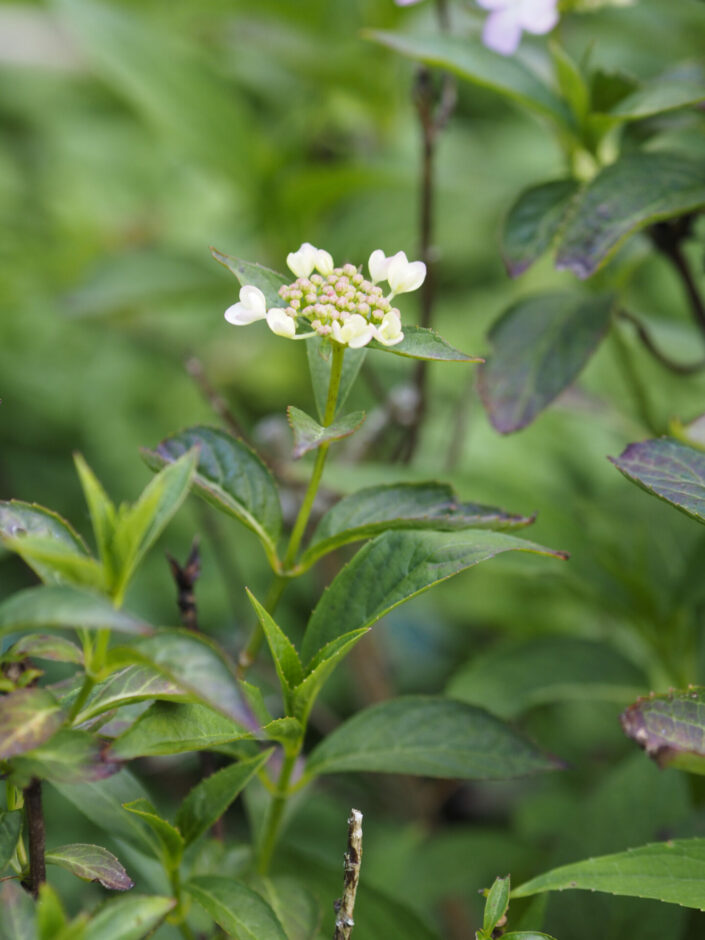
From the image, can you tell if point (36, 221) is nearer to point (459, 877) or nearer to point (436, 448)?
point (436, 448)

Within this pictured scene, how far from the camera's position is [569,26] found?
1577mm

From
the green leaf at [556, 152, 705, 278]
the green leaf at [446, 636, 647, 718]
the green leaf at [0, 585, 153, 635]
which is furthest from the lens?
the green leaf at [446, 636, 647, 718]

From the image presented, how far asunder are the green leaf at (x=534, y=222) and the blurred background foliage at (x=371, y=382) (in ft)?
0.47

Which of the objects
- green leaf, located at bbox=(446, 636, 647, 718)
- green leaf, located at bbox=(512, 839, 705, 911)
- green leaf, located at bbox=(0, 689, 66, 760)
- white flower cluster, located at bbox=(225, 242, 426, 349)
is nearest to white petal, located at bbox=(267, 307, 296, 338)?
white flower cluster, located at bbox=(225, 242, 426, 349)

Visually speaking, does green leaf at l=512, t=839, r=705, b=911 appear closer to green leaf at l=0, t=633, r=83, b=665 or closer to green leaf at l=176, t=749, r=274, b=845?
green leaf at l=176, t=749, r=274, b=845

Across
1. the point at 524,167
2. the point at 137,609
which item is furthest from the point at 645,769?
the point at 524,167

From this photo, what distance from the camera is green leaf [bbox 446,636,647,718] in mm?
819

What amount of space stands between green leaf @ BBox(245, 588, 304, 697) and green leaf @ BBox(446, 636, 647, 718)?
317 millimetres

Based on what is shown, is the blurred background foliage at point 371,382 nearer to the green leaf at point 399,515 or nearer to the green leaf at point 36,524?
the green leaf at point 399,515

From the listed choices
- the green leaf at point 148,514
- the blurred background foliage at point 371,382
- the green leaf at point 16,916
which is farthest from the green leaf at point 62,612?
the blurred background foliage at point 371,382

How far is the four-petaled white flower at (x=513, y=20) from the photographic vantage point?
712 mm

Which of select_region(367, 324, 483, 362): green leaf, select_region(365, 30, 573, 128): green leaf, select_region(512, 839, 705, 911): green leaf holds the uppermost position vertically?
select_region(365, 30, 573, 128): green leaf

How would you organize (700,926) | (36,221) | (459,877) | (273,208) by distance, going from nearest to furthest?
(700,926), (459,877), (273,208), (36,221)

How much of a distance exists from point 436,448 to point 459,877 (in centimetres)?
73
